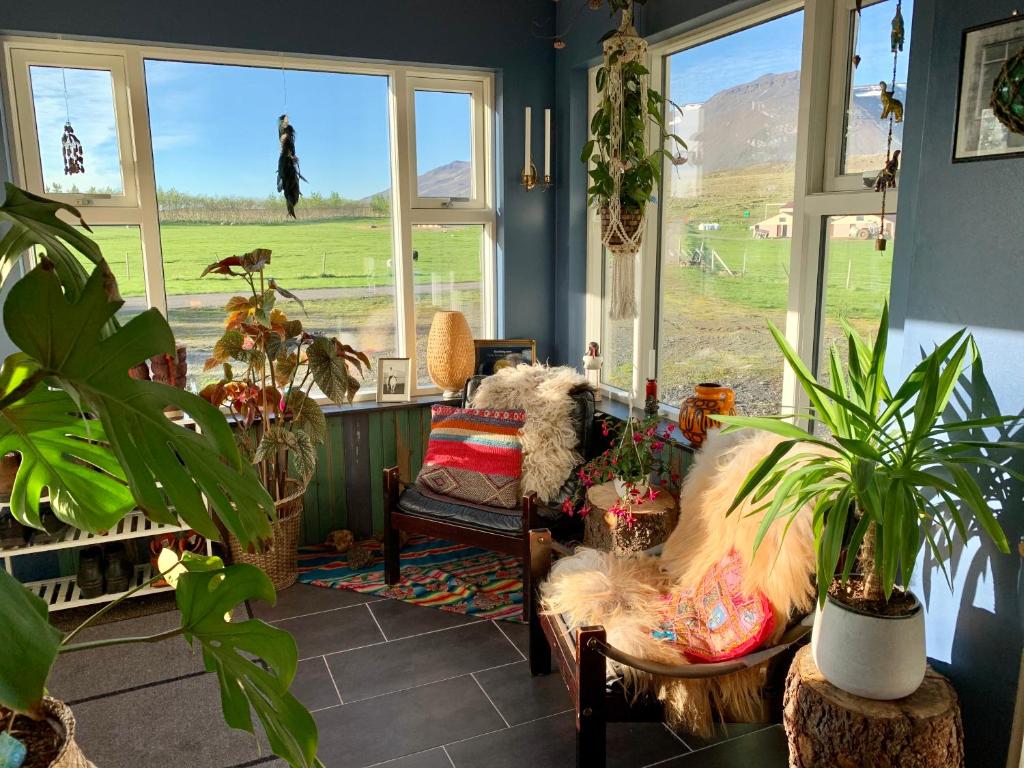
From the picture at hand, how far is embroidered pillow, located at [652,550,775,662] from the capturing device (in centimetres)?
210

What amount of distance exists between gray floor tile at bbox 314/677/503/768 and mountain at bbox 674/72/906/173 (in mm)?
2223

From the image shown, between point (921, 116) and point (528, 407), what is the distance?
6.37ft

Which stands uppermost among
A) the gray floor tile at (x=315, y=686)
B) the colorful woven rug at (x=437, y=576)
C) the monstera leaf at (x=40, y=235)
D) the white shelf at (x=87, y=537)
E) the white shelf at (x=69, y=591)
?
the monstera leaf at (x=40, y=235)

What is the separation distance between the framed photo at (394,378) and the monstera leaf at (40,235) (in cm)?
301

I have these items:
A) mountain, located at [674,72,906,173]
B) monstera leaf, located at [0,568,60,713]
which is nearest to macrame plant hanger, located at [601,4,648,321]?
mountain, located at [674,72,906,173]

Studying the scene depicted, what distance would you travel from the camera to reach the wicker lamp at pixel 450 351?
12.8 feet

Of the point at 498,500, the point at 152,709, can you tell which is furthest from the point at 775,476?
the point at 152,709

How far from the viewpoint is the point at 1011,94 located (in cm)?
164

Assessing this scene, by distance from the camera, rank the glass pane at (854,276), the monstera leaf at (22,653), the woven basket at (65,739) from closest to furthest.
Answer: the monstera leaf at (22,653), the woven basket at (65,739), the glass pane at (854,276)

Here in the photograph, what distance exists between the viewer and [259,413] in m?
3.39

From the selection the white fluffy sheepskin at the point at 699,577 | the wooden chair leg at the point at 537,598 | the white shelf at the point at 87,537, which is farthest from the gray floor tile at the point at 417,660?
the white shelf at the point at 87,537

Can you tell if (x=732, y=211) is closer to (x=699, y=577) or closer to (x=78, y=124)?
(x=699, y=577)

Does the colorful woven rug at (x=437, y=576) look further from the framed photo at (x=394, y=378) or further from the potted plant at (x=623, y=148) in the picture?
the potted plant at (x=623, y=148)

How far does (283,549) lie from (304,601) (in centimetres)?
25
